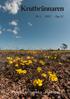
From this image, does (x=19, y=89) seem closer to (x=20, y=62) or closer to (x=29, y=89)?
(x=29, y=89)

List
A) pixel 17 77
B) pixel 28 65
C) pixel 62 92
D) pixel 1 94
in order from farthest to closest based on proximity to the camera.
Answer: pixel 28 65 → pixel 17 77 → pixel 62 92 → pixel 1 94

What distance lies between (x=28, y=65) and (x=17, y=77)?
905 millimetres

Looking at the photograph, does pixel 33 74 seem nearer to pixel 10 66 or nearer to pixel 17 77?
pixel 17 77

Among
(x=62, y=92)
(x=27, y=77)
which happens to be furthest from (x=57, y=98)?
Answer: (x=27, y=77)

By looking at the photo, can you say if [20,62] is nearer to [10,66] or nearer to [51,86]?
[10,66]

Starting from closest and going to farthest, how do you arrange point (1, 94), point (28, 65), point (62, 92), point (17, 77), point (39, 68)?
point (1, 94) < point (62, 92) < point (17, 77) < point (39, 68) < point (28, 65)

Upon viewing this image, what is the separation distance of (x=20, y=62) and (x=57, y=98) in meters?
2.18

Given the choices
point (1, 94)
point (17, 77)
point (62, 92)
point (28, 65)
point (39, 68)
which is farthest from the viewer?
point (28, 65)

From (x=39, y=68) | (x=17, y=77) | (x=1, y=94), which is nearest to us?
(x=1, y=94)

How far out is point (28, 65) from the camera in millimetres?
6855

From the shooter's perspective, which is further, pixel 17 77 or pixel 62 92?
pixel 17 77

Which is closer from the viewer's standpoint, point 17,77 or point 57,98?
point 57,98

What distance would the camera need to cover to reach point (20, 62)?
710 cm

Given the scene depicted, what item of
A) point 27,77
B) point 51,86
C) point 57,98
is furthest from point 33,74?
point 57,98
